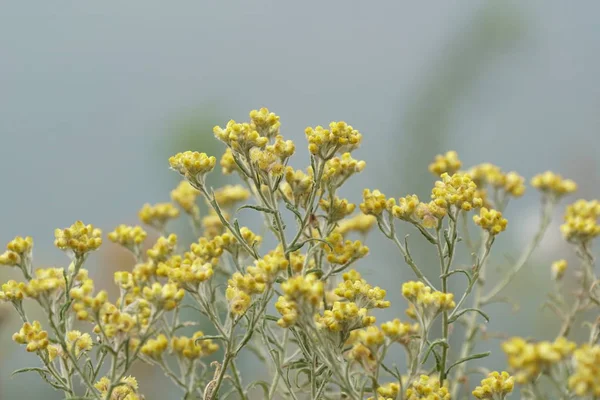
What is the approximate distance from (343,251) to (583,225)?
34 centimetres

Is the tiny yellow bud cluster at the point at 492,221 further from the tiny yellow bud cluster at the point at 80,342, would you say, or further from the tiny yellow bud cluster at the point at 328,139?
the tiny yellow bud cluster at the point at 80,342

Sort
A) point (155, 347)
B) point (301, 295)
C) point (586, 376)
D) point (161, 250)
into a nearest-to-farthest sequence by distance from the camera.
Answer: point (586, 376), point (301, 295), point (155, 347), point (161, 250)

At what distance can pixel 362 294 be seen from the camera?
0.66 meters

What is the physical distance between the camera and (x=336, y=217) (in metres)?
0.72

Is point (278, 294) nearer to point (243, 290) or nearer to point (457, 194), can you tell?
point (243, 290)

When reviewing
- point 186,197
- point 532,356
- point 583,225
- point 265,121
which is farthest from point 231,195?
point 532,356

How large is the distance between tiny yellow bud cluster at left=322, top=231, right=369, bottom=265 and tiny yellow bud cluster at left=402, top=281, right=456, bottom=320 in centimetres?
9

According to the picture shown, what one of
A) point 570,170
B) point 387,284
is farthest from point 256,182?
point 570,170

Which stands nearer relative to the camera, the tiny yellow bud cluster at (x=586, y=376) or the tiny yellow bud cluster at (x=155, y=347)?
the tiny yellow bud cluster at (x=586, y=376)

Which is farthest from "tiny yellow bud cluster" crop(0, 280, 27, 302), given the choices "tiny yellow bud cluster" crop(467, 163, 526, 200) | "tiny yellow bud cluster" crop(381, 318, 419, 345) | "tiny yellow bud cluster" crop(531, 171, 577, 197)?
"tiny yellow bud cluster" crop(531, 171, 577, 197)

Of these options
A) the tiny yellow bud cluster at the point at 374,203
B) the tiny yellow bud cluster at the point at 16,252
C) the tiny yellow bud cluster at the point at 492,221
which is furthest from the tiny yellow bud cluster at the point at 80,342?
the tiny yellow bud cluster at the point at 492,221

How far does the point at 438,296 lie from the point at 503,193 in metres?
0.41

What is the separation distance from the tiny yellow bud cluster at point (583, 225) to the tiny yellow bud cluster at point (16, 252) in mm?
677

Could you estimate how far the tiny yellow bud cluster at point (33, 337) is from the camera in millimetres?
609
